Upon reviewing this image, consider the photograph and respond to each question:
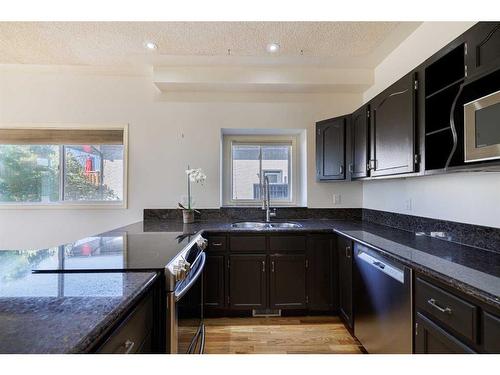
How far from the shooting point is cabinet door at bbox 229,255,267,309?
240 centimetres

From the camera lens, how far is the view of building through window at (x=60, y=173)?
9.69ft

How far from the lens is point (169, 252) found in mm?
1405

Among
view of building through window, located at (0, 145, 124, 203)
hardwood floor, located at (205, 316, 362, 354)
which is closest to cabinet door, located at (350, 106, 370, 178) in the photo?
hardwood floor, located at (205, 316, 362, 354)

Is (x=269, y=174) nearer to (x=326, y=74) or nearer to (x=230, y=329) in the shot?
(x=326, y=74)

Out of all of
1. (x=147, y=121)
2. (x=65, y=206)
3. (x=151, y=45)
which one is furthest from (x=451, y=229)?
(x=65, y=206)

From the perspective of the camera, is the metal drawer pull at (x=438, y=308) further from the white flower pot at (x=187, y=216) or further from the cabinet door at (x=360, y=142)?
the white flower pot at (x=187, y=216)

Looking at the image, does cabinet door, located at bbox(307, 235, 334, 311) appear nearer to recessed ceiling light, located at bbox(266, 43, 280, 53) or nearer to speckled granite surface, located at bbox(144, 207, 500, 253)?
speckled granite surface, located at bbox(144, 207, 500, 253)

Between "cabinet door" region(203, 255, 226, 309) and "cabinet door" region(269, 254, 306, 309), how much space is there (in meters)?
0.50

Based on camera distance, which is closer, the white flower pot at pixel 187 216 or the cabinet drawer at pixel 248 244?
the cabinet drawer at pixel 248 244

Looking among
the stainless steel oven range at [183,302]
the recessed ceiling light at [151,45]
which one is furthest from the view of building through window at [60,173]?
the stainless steel oven range at [183,302]

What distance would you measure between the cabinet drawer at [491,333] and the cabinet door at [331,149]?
6.03ft

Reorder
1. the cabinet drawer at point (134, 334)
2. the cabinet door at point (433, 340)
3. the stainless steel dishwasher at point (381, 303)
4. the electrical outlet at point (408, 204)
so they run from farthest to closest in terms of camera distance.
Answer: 1. the electrical outlet at point (408, 204)
2. the stainless steel dishwasher at point (381, 303)
3. the cabinet door at point (433, 340)
4. the cabinet drawer at point (134, 334)
